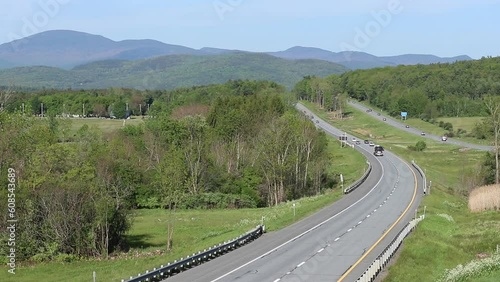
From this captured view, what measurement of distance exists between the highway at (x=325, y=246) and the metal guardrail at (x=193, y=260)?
1.67 feet

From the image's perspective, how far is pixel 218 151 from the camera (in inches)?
4176

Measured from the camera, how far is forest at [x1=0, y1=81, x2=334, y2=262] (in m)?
53.8

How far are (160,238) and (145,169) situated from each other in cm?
3805

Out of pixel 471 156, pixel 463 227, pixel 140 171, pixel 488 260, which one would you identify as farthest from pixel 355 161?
pixel 488 260

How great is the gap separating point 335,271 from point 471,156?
105m

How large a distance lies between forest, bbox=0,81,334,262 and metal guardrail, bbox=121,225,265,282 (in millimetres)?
12766

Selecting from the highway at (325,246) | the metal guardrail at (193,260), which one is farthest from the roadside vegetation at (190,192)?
the metal guardrail at (193,260)

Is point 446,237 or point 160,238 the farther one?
point 160,238

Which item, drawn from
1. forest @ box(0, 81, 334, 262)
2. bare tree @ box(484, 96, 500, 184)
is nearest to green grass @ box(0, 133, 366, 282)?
forest @ box(0, 81, 334, 262)

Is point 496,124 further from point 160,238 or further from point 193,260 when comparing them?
point 193,260

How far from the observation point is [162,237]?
2473 inches

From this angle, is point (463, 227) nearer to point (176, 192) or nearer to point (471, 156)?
point (176, 192)

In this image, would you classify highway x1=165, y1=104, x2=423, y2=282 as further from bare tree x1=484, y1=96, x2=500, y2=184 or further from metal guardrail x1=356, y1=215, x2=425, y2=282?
bare tree x1=484, y1=96, x2=500, y2=184

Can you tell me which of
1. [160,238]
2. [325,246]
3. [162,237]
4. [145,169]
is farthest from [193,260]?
[145,169]
